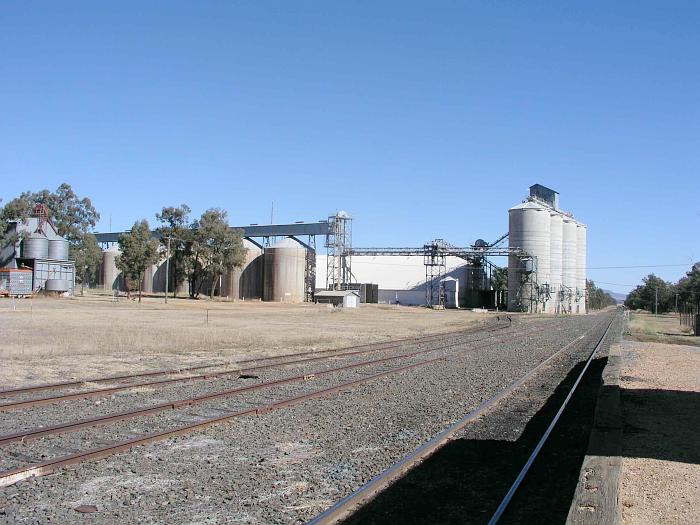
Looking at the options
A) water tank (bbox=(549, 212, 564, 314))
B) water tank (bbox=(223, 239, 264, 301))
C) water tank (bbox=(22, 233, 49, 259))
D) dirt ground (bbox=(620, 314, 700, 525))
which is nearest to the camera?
dirt ground (bbox=(620, 314, 700, 525))

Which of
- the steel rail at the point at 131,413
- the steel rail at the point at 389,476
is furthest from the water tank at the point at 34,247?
the steel rail at the point at 389,476

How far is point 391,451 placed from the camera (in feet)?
29.4

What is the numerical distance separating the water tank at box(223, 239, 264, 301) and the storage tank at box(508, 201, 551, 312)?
40720mm

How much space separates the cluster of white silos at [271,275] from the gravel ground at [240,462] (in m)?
87.1

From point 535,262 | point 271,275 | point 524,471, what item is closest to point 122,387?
point 524,471

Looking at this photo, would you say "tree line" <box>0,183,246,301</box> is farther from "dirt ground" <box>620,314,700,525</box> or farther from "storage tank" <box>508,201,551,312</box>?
"dirt ground" <box>620,314,700,525</box>

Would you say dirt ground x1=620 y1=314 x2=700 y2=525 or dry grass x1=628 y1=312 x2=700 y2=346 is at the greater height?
dirt ground x1=620 y1=314 x2=700 y2=525

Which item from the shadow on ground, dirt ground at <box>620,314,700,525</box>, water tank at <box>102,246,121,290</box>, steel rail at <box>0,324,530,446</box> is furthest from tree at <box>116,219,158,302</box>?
the shadow on ground

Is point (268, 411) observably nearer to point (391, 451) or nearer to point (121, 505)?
point (391, 451)

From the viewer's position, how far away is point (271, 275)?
335 feet

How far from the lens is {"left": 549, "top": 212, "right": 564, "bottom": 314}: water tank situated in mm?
97562

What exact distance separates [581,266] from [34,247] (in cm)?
8924

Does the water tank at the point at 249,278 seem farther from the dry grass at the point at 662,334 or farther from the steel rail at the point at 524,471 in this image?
the steel rail at the point at 524,471

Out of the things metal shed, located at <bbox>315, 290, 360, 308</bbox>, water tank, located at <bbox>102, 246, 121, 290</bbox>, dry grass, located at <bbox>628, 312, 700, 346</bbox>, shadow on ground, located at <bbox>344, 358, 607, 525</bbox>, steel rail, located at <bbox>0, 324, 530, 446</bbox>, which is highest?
water tank, located at <bbox>102, 246, 121, 290</bbox>
